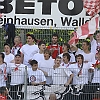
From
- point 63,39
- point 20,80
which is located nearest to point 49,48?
point 63,39

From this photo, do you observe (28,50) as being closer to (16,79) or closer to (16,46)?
(16,46)

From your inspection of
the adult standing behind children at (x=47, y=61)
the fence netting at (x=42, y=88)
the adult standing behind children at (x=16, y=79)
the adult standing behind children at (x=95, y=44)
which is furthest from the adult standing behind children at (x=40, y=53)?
the adult standing behind children at (x=95, y=44)

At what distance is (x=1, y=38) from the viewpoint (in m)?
15.2

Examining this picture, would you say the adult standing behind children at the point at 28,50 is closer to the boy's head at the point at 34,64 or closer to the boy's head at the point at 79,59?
the boy's head at the point at 34,64

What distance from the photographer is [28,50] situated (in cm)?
1450

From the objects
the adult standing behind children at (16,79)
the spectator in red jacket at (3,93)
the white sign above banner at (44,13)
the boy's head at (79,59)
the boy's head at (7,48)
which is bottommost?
the spectator in red jacket at (3,93)

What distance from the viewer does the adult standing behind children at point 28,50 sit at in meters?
14.5

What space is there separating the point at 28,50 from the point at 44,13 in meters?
1.38

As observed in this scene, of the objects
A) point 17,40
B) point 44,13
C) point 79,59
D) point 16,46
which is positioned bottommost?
point 79,59

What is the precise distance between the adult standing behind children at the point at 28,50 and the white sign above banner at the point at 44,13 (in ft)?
2.53

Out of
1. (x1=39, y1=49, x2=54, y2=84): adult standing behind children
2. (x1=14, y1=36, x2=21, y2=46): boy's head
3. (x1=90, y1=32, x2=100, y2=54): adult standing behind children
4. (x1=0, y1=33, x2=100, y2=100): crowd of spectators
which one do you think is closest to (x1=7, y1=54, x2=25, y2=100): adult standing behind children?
(x1=0, y1=33, x2=100, y2=100): crowd of spectators

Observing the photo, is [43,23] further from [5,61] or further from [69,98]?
[69,98]

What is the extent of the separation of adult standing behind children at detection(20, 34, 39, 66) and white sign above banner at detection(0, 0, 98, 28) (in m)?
0.77

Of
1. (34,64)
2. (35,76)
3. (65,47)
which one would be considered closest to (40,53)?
(65,47)
